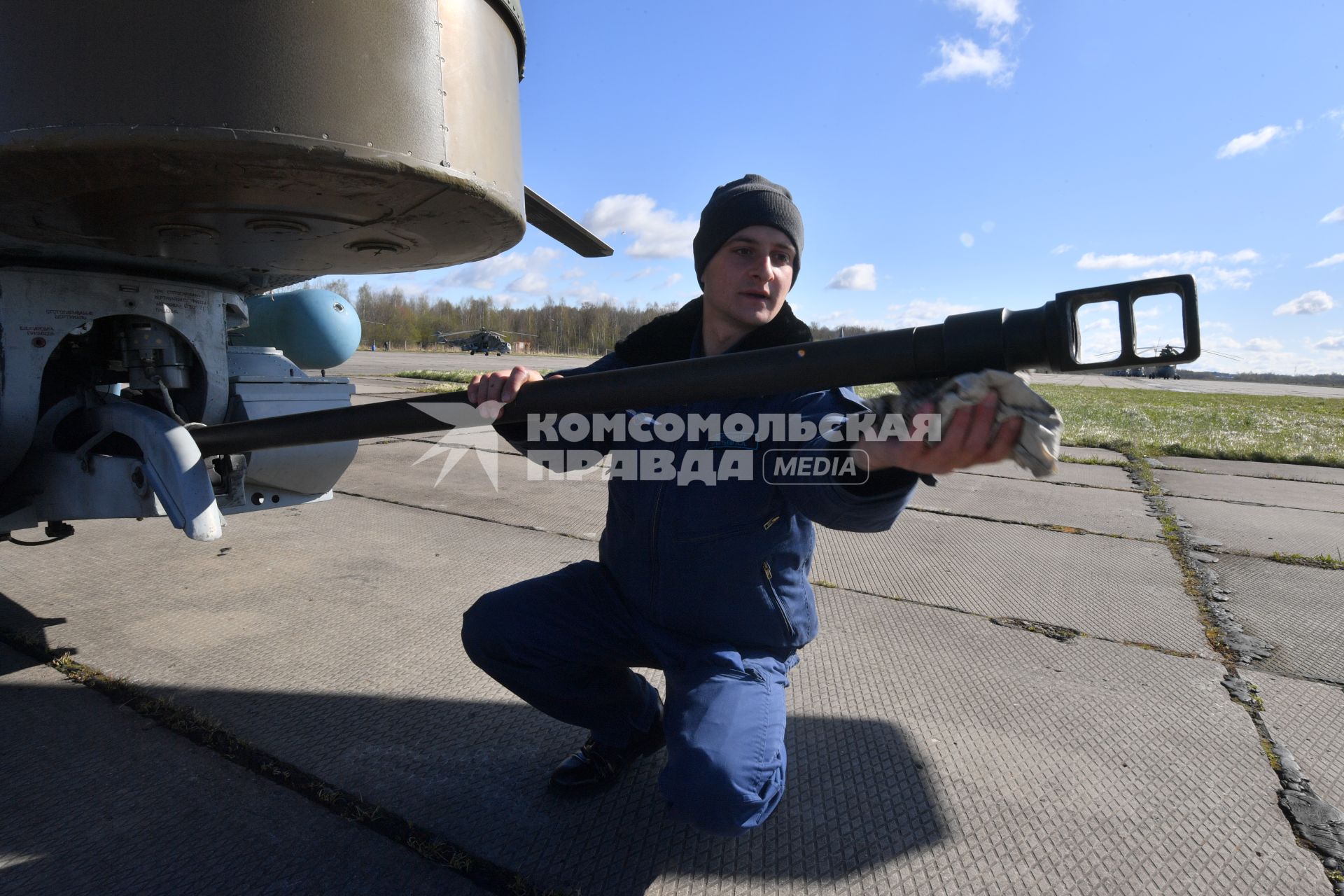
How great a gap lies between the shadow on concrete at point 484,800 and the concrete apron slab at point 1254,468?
21.2 ft

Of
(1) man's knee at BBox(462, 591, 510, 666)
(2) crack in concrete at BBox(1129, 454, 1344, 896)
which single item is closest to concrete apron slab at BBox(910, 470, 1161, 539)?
(2) crack in concrete at BBox(1129, 454, 1344, 896)

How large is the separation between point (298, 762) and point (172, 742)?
388 millimetres

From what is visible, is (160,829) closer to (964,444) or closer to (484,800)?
(484,800)

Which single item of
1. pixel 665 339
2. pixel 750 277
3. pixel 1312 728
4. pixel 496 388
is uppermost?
pixel 750 277

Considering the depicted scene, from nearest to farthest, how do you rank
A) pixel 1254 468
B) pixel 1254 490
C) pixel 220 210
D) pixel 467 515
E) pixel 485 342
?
pixel 220 210 < pixel 467 515 < pixel 1254 490 < pixel 1254 468 < pixel 485 342

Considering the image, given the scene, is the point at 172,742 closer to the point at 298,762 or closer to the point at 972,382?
the point at 298,762

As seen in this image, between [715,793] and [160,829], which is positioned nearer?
[715,793]

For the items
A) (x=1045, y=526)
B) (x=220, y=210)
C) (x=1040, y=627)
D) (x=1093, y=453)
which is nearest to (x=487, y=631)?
(x=220, y=210)

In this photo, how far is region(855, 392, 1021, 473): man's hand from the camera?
3.75ft

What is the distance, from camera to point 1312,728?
2.20 meters

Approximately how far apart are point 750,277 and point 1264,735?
192 centimetres

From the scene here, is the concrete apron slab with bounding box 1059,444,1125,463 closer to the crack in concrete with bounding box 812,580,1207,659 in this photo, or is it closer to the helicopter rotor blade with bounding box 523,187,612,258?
the crack in concrete with bounding box 812,580,1207,659

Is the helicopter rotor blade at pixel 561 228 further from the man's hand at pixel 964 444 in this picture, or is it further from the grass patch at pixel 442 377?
the grass patch at pixel 442 377

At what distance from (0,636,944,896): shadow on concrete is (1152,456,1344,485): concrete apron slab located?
6.45 m
